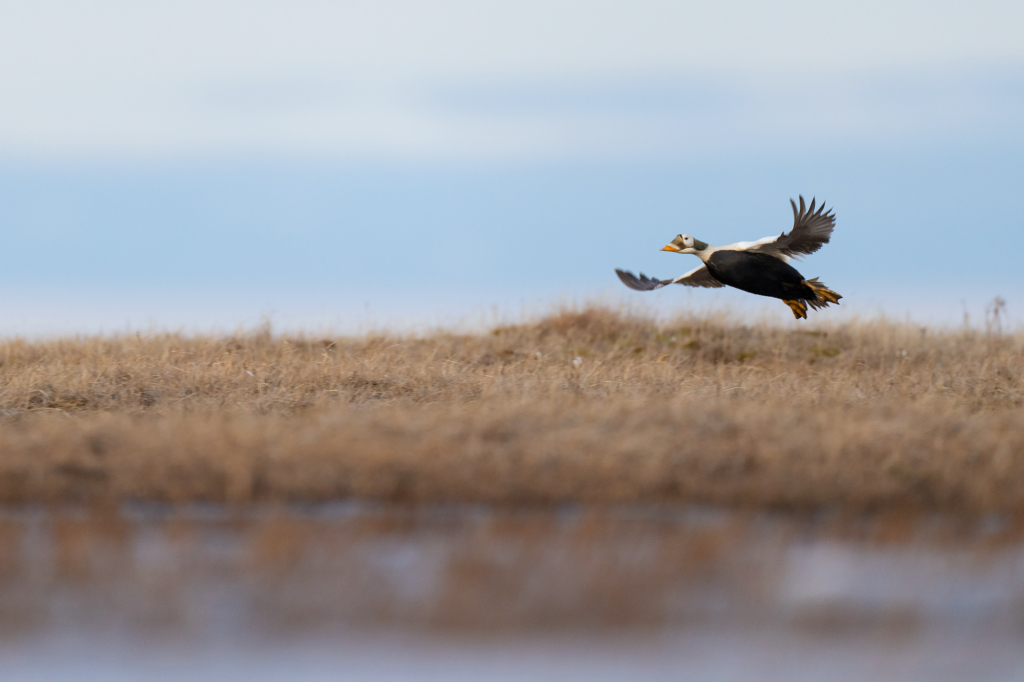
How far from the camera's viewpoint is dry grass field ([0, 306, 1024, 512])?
5.46 metres

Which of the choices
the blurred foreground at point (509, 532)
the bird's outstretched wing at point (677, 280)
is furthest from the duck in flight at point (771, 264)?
the blurred foreground at point (509, 532)

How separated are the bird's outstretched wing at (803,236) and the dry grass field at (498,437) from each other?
4.40 ft

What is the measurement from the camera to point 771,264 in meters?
9.96

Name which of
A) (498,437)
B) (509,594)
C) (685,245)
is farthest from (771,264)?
(509,594)

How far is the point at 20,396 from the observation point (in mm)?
8711

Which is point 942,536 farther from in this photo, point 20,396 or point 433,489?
point 20,396

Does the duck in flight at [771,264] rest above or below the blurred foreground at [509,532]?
above

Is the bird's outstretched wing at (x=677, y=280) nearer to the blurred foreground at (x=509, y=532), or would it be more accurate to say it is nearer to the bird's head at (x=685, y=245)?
the bird's head at (x=685, y=245)

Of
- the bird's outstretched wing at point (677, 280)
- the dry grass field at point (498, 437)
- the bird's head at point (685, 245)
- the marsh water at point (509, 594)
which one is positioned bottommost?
the marsh water at point (509, 594)

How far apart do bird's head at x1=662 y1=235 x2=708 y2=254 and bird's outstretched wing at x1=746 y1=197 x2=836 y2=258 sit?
2.76 feet

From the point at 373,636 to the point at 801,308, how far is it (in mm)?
8145

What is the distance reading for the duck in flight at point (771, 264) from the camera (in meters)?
9.68

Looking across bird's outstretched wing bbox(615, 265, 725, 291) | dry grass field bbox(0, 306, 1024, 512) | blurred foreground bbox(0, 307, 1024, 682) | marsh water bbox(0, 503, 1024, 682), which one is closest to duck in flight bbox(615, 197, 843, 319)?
bird's outstretched wing bbox(615, 265, 725, 291)

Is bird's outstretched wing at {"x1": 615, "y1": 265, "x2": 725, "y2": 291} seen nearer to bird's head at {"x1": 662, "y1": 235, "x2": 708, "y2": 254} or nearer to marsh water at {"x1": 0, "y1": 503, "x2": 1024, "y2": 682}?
bird's head at {"x1": 662, "y1": 235, "x2": 708, "y2": 254}
